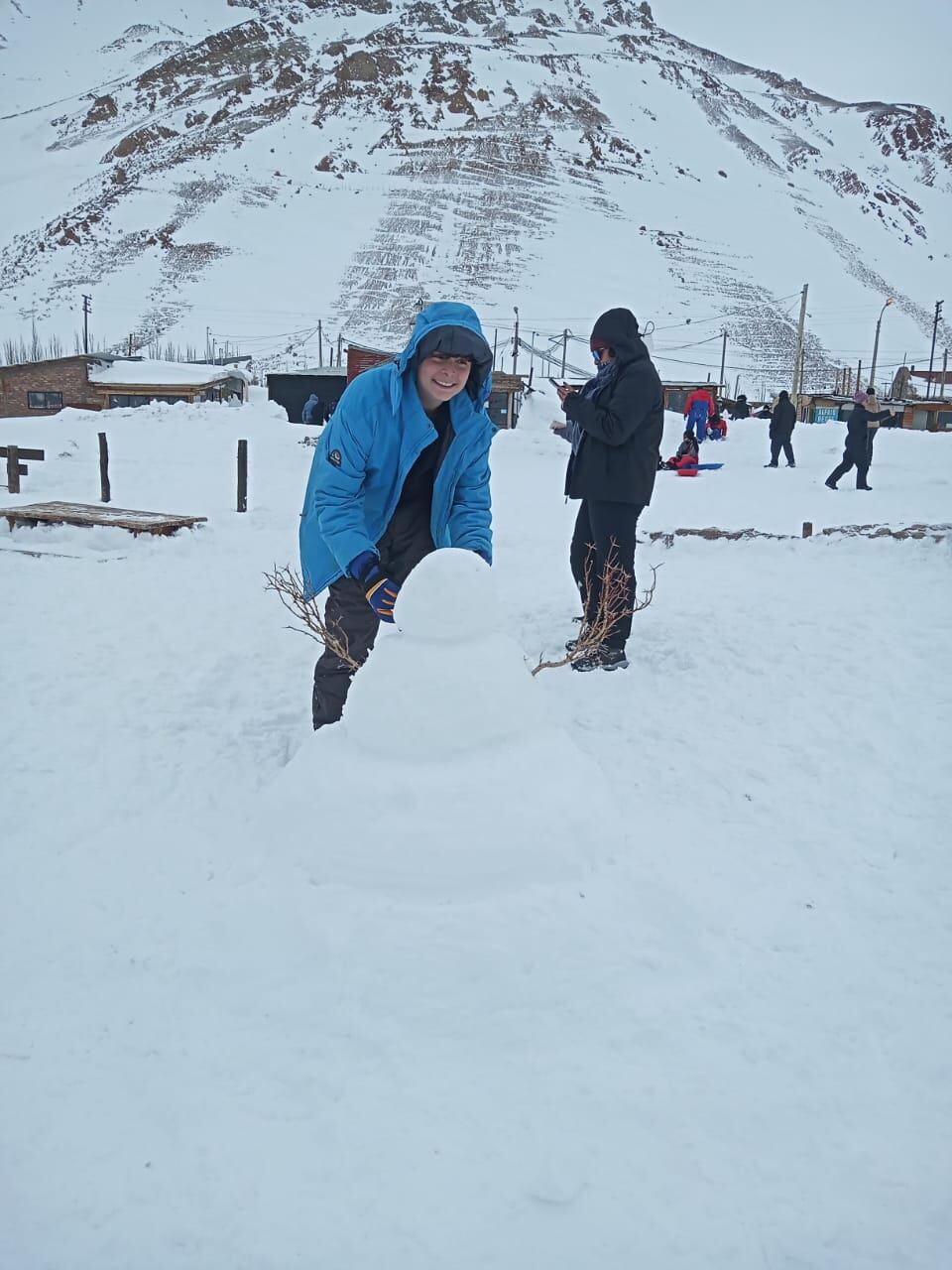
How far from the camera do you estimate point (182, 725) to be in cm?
375

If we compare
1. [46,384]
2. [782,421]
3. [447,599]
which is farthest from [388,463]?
[46,384]

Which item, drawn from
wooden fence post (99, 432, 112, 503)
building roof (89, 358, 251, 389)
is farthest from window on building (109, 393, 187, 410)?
wooden fence post (99, 432, 112, 503)

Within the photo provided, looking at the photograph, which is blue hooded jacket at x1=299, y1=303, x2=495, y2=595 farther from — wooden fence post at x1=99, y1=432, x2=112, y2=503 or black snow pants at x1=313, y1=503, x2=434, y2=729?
wooden fence post at x1=99, y1=432, x2=112, y2=503

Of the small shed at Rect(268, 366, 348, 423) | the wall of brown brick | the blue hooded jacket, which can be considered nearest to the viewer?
the blue hooded jacket

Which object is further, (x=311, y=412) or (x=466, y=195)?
(x=466, y=195)

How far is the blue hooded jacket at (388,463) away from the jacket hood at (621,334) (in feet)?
4.45

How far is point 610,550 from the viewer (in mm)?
4270

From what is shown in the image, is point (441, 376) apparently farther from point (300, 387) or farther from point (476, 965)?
point (300, 387)

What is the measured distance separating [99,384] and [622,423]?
109ft

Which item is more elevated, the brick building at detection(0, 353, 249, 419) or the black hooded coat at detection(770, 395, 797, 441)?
the brick building at detection(0, 353, 249, 419)

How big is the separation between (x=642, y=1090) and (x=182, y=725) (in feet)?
8.83

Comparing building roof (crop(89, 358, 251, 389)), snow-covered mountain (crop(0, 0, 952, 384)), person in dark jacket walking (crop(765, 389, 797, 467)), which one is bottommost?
person in dark jacket walking (crop(765, 389, 797, 467))

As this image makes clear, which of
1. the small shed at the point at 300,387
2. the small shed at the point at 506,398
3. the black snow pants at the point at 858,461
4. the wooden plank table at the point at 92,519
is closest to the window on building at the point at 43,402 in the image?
the small shed at the point at 300,387

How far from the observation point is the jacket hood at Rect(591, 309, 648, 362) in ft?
13.6
